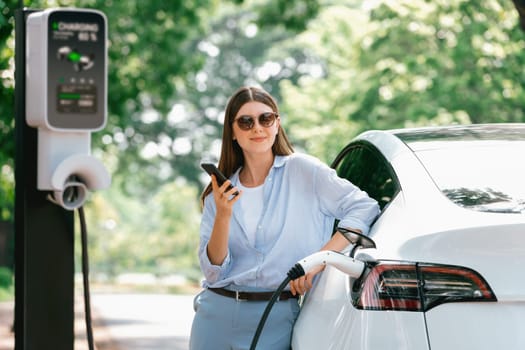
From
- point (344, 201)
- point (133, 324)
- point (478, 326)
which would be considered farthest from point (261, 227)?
point (133, 324)

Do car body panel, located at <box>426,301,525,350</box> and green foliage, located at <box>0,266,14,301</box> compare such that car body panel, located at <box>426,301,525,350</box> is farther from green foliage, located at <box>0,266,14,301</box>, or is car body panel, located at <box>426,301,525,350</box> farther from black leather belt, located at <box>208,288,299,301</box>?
green foliage, located at <box>0,266,14,301</box>

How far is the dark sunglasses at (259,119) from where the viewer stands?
166 inches

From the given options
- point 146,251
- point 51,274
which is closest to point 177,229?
point 146,251

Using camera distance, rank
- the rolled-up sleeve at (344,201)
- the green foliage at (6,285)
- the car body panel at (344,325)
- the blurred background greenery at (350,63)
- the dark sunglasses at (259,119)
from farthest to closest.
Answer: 1. the green foliage at (6,285)
2. the blurred background greenery at (350,63)
3. the dark sunglasses at (259,119)
4. the rolled-up sleeve at (344,201)
5. the car body panel at (344,325)

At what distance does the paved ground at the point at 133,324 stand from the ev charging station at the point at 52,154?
7888 millimetres

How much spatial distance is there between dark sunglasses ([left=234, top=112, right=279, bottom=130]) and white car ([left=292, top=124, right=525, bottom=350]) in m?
0.59

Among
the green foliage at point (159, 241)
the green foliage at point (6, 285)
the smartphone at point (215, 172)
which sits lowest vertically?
the green foliage at point (159, 241)

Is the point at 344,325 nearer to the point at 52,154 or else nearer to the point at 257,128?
the point at 257,128

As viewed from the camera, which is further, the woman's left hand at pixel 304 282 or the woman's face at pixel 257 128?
the woman's face at pixel 257 128

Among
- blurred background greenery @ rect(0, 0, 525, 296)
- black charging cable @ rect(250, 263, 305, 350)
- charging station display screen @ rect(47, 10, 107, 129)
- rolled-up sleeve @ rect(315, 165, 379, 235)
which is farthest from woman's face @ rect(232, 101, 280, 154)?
blurred background greenery @ rect(0, 0, 525, 296)

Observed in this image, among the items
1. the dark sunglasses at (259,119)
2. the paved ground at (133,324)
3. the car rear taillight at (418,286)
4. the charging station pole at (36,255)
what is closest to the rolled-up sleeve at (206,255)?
the dark sunglasses at (259,119)

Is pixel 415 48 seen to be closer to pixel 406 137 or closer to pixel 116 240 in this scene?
pixel 406 137

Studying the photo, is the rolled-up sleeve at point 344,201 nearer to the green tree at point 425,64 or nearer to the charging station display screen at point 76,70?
the charging station display screen at point 76,70

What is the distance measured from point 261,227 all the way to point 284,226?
10 centimetres
